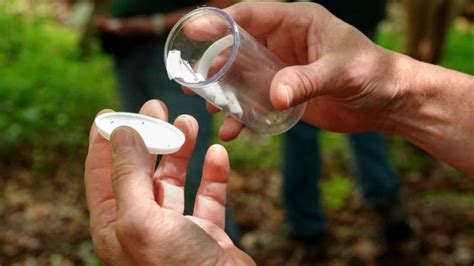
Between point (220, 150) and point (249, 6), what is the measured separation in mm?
322

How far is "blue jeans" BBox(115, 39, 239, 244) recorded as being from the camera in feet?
7.22

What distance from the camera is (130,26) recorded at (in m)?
2.34

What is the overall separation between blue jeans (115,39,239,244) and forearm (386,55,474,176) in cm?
81

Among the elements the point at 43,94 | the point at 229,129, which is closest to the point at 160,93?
the point at 229,129

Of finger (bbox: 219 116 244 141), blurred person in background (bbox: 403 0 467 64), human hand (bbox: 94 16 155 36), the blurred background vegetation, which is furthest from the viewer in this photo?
blurred person in background (bbox: 403 0 467 64)

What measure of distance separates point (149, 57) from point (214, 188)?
1080 millimetres

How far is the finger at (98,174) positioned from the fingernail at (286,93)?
35 cm

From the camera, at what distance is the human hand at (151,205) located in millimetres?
1070

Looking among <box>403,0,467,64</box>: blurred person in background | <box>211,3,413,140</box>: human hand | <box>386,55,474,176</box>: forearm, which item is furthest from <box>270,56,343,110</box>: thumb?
<box>403,0,467,64</box>: blurred person in background

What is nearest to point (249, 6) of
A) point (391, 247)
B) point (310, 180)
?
point (310, 180)

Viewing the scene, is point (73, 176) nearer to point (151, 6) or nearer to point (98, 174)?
point (151, 6)

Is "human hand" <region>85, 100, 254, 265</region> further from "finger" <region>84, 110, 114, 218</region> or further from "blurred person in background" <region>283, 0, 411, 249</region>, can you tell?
"blurred person in background" <region>283, 0, 411, 249</region>

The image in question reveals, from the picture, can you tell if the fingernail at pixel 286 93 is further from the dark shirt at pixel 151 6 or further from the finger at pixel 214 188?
the dark shirt at pixel 151 6

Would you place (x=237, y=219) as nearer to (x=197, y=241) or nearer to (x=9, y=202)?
(x=9, y=202)
